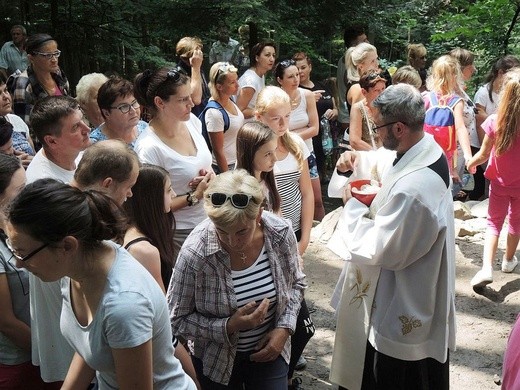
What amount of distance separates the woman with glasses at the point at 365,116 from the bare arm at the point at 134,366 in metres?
4.11

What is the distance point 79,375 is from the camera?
93.7 inches

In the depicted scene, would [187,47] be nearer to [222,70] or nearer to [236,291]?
[222,70]

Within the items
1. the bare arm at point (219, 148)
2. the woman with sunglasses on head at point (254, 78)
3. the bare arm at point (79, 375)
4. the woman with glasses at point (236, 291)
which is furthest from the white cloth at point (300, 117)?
the bare arm at point (79, 375)

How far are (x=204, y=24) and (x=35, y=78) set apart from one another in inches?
154

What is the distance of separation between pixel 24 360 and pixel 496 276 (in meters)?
4.51

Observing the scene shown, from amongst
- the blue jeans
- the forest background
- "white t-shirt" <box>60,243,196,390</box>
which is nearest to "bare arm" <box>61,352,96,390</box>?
"white t-shirt" <box>60,243,196,390</box>

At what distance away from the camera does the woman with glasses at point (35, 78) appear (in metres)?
5.40

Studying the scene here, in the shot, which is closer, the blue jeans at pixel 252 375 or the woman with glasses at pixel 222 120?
the blue jeans at pixel 252 375

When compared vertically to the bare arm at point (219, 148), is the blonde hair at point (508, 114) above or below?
above

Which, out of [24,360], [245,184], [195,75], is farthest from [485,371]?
[195,75]

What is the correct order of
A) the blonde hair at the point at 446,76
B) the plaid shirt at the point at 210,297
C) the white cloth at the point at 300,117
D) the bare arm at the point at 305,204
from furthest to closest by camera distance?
the white cloth at the point at 300,117 → the blonde hair at the point at 446,76 → the bare arm at the point at 305,204 → the plaid shirt at the point at 210,297

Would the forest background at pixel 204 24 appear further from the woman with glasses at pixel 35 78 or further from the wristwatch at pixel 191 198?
the wristwatch at pixel 191 198

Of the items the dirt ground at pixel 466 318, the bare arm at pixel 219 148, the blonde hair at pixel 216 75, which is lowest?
the dirt ground at pixel 466 318

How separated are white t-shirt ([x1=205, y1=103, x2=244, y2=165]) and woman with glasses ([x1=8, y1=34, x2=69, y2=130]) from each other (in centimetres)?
144
